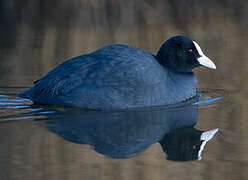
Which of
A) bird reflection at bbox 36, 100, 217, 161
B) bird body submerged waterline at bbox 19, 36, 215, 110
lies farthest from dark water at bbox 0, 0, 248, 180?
bird body submerged waterline at bbox 19, 36, 215, 110

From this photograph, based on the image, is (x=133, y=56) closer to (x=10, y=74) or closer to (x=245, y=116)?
(x=245, y=116)

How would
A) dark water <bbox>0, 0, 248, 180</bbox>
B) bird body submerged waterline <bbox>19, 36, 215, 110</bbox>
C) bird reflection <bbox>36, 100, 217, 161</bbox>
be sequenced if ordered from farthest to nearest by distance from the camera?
bird body submerged waterline <bbox>19, 36, 215, 110</bbox>, bird reflection <bbox>36, 100, 217, 161</bbox>, dark water <bbox>0, 0, 248, 180</bbox>

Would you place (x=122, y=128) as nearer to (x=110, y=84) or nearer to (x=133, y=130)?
(x=133, y=130)

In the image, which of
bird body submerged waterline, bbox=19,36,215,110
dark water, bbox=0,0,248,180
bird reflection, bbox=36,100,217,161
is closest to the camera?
dark water, bbox=0,0,248,180

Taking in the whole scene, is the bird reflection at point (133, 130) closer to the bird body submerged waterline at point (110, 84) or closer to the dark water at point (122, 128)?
the dark water at point (122, 128)

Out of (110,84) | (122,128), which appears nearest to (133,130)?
(122,128)

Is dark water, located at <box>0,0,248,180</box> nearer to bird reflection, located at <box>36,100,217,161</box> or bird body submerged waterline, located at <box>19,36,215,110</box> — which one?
bird reflection, located at <box>36,100,217,161</box>

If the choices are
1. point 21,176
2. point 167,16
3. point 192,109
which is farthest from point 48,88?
point 167,16

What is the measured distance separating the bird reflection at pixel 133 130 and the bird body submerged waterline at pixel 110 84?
142 millimetres

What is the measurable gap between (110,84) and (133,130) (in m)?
1.04

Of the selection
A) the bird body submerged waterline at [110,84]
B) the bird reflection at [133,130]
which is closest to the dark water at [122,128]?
the bird reflection at [133,130]

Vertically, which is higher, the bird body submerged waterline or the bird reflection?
the bird body submerged waterline

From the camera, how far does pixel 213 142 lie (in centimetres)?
489

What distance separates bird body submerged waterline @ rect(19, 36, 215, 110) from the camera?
6.20 m
